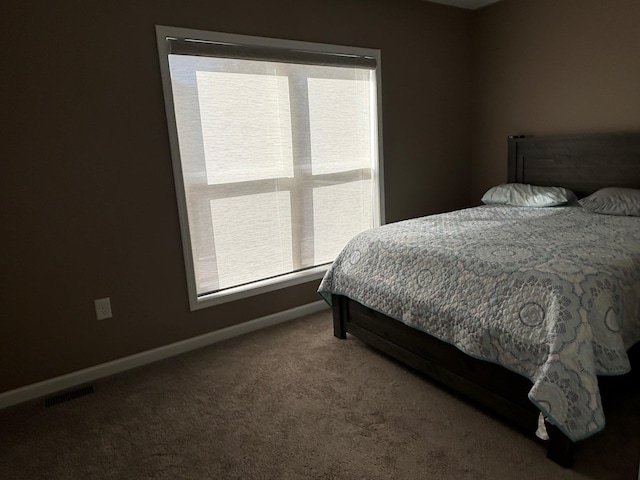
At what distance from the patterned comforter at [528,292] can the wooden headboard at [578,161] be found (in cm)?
65

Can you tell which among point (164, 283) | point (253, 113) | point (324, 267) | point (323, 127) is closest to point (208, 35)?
point (253, 113)

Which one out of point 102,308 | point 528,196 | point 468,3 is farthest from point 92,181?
point 468,3

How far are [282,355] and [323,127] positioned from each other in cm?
167

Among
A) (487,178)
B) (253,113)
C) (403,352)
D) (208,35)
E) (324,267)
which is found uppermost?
(208,35)

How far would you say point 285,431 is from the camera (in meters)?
2.04

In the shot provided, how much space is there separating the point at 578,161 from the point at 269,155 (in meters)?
2.43

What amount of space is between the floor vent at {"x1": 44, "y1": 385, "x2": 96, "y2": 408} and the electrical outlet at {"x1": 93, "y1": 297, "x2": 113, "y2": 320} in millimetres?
401

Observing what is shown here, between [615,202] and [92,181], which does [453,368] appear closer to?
[615,202]

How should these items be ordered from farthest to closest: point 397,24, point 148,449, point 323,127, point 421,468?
point 397,24
point 323,127
point 148,449
point 421,468

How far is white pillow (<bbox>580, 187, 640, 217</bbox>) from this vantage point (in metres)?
2.86

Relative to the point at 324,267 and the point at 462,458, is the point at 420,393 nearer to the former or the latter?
the point at 462,458

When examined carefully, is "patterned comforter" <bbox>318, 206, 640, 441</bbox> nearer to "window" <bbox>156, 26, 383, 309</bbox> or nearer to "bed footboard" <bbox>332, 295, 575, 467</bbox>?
"bed footboard" <bbox>332, 295, 575, 467</bbox>

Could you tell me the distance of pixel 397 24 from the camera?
3574 mm

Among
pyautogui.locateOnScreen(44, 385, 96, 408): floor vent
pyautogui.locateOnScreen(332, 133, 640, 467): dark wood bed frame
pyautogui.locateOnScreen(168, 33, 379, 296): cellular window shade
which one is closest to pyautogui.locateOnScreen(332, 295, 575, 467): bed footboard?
pyautogui.locateOnScreen(332, 133, 640, 467): dark wood bed frame
